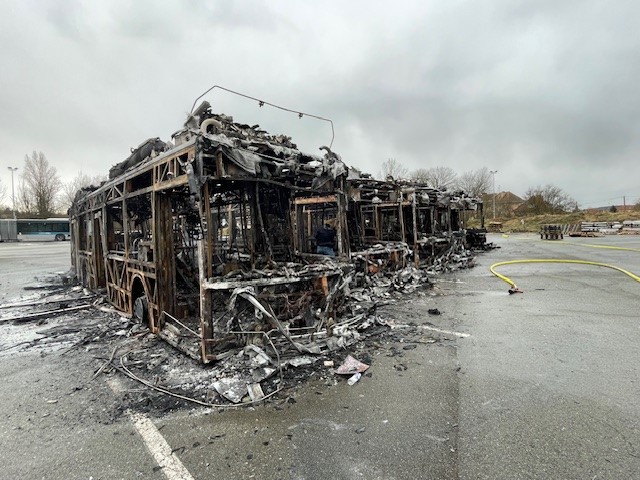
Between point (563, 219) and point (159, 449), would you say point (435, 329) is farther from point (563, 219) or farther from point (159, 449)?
point (563, 219)

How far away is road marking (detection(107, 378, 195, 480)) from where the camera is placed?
275 centimetres

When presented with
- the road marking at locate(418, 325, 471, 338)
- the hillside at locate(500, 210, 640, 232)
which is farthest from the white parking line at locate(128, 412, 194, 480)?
the hillside at locate(500, 210, 640, 232)

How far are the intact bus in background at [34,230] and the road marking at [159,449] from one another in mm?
47392

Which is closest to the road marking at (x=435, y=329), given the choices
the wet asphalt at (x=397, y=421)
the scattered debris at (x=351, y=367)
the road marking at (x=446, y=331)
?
the road marking at (x=446, y=331)

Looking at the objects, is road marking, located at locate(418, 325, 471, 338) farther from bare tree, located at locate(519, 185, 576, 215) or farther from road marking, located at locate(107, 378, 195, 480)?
bare tree, located at locate(519, 185, 576, 215)

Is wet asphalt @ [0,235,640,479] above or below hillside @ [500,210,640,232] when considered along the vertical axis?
below

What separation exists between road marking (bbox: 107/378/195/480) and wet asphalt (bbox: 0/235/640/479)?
0.05 metres

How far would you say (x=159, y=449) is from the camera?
3.06m

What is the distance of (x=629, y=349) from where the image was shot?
16.3 ft

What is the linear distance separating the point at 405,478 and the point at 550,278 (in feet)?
36.5

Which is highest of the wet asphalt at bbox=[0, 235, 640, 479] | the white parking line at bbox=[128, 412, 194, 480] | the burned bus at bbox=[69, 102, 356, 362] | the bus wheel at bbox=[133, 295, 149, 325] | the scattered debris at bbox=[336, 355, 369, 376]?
the burned bus at bbox=[69, 102, 356, 362]

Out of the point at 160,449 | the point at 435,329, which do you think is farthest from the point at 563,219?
the point at 160,449

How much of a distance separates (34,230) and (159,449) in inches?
2016

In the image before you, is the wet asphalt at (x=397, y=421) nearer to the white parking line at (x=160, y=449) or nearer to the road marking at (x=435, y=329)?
the white parking line at (x=160, y=449)
